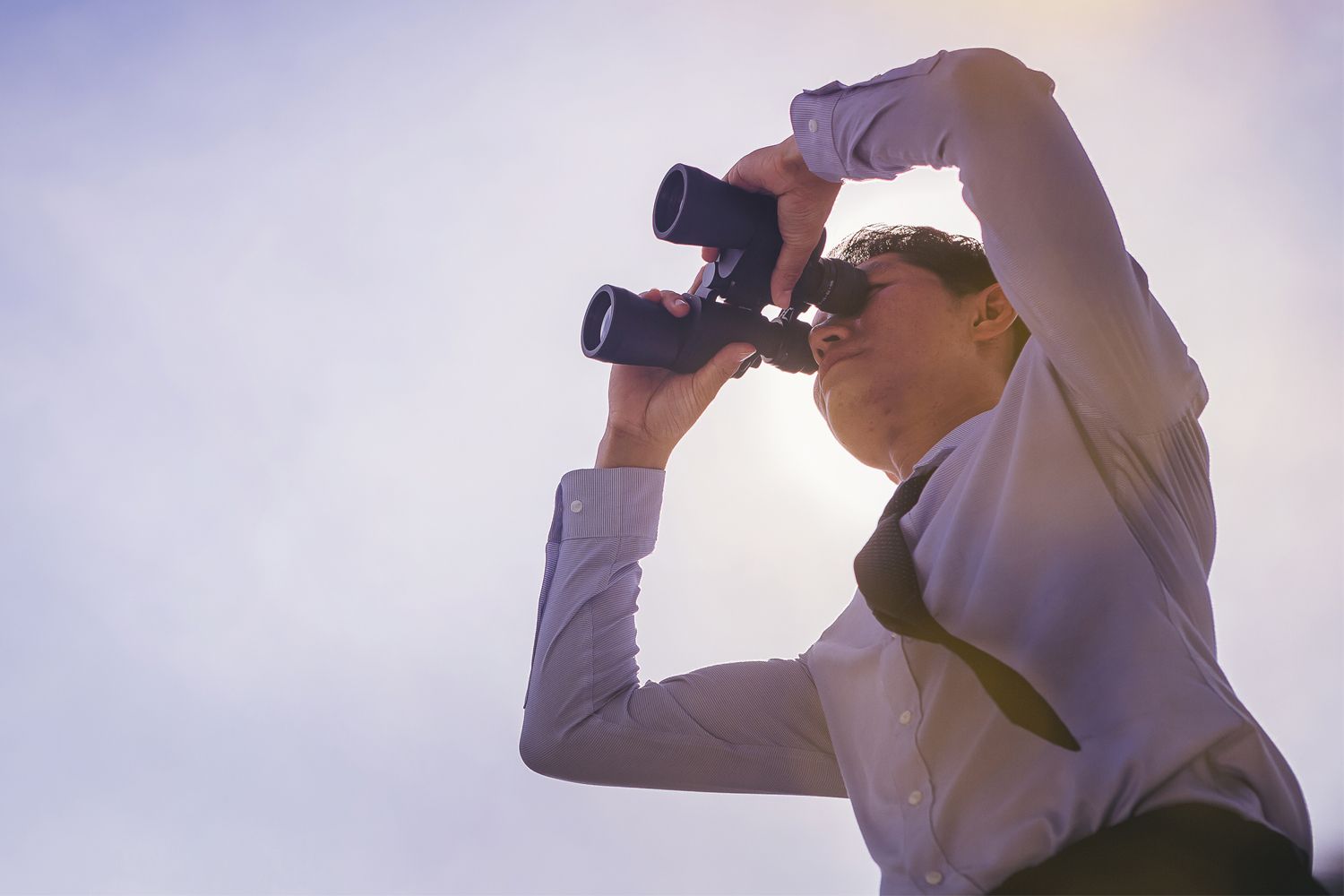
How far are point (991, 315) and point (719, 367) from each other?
19.9 inches

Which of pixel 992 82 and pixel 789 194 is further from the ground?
pixel 789 194

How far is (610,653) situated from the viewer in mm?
1875

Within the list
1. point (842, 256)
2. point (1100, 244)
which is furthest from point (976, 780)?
point (842, 256)

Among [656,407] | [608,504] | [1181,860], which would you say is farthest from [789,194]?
[1181,860]

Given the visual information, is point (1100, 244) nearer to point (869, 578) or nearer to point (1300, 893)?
point (869, 578)

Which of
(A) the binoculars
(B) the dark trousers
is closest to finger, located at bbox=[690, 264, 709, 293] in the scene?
(A) the binoculars

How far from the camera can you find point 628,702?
182 centimetres

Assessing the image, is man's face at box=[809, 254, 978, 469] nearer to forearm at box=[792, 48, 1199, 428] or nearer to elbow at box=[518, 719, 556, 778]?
forearm at box=[792, 48, 1199, 428]

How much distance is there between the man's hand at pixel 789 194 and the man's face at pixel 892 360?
149 mm

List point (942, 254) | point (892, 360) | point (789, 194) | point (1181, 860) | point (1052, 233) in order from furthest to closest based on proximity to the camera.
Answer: point (942, 254), point (892, 360), point (789, 194), point (1052, 233), point (1181, 860)

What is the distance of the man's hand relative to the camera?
5.66ft

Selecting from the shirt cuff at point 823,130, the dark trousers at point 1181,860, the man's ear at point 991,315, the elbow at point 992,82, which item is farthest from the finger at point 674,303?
the dark trousers at point 1181,860

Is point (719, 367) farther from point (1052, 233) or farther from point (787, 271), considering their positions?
point (1052, 233)

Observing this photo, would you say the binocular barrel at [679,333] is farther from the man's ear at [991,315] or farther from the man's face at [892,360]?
the man's ear at [991,315]
